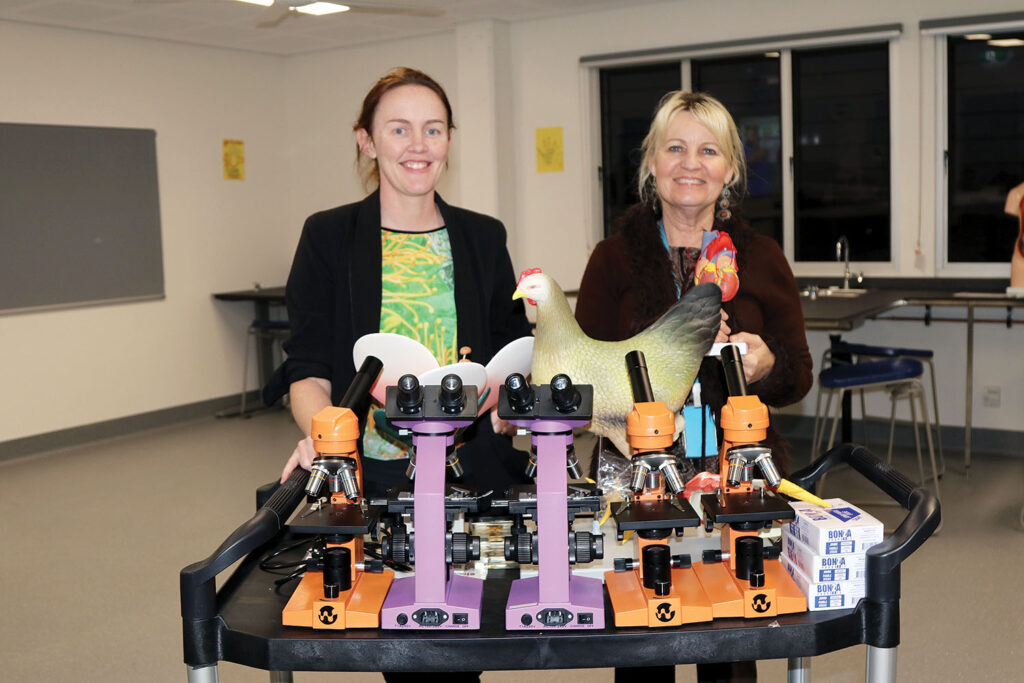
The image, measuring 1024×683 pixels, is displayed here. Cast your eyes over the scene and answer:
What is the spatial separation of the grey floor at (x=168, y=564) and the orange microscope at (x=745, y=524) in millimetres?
1776

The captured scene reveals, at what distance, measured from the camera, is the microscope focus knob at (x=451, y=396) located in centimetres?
117

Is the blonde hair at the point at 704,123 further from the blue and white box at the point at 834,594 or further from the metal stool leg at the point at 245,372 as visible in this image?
the metal stool leg at the point at 245,372

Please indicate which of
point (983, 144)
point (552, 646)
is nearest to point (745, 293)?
point (552, 646)

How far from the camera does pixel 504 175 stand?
6867mm

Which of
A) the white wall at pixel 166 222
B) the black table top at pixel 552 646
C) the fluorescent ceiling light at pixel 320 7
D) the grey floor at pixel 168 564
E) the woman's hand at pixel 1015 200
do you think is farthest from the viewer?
the white wall at pixel 166 222

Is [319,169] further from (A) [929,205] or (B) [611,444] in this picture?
(B) [611,444]

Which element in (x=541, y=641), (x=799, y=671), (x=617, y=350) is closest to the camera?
(x=541, y=641)

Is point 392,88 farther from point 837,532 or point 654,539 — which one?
point 837,532

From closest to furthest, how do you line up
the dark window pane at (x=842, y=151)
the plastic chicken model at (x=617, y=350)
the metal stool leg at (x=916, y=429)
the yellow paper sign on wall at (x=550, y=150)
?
the plastic chicken model at (x=617, y=350)
the metal stool leg at (x=916, y=429)
the dark window pane at (x=842, y=151)
the yellow paper sign on wall at (x=550, y=150)

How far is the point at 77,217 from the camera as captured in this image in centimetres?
627

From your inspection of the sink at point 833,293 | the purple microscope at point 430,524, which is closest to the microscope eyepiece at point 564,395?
the purple microscope at point 430,524

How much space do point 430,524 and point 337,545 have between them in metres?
0.13

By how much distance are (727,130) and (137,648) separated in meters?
2.61

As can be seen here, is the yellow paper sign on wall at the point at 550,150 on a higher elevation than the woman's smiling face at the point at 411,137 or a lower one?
higher
